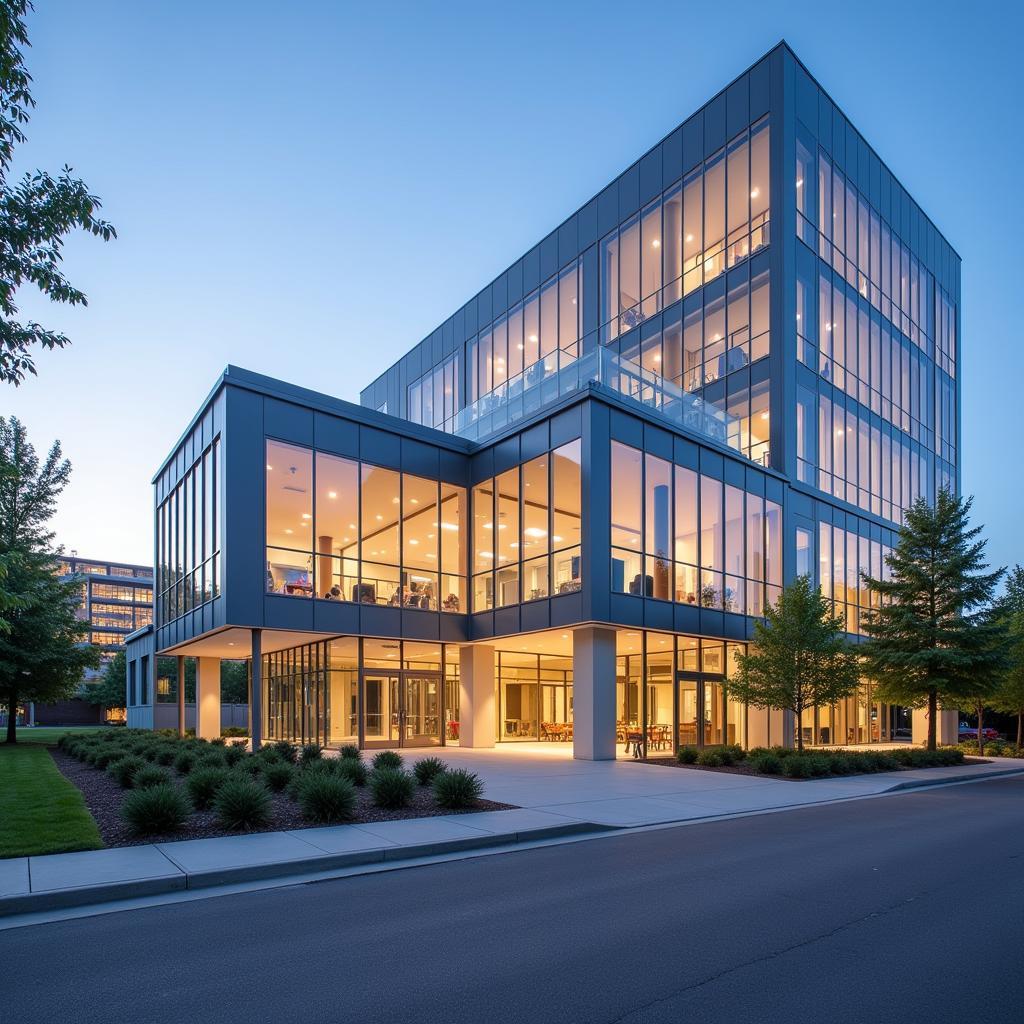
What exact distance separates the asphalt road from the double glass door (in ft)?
57.2

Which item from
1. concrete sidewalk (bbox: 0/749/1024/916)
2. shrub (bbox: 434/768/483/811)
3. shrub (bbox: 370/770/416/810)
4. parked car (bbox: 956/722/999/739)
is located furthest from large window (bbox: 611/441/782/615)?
parked car (bbox: 956/722/999/739)

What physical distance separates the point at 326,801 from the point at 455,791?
223cm

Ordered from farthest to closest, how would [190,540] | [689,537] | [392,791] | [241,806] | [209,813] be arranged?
[190,540] → [689,537] → [392,791] → [209,813] → [241,806]

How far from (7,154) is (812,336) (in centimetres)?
2948

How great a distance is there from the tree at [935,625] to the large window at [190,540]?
68.7 ft

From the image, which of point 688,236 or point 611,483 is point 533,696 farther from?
point 688,236

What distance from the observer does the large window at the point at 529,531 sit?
2398 cm

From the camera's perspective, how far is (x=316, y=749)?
18.6 metres

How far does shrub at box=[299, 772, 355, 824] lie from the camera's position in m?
11.5

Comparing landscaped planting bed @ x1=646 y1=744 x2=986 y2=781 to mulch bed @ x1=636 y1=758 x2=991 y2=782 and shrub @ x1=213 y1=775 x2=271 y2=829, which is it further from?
shrub @ x1=213 y1=775 x2=271 y2=829

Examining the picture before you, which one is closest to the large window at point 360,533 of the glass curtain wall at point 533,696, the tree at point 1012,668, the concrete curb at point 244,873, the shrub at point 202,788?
the glass curtain wall at point 533,696

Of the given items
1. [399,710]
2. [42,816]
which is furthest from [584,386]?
[42,816]

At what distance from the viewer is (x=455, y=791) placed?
12836 mm

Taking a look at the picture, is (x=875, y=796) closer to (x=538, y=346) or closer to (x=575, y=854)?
(x=575, y=854)
